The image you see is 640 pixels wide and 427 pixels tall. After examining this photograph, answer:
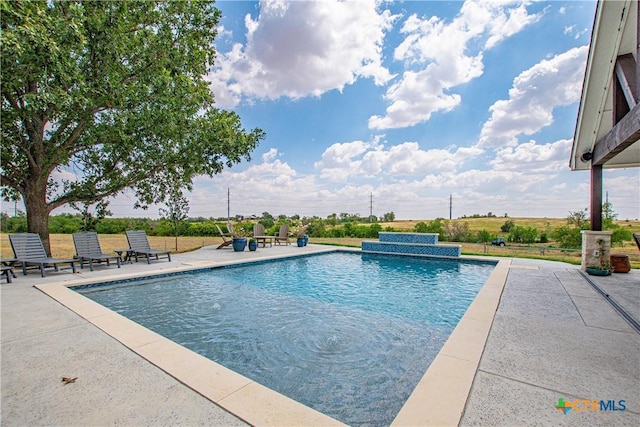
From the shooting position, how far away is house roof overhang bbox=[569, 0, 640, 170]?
5016 mm

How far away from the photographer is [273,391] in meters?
2.20

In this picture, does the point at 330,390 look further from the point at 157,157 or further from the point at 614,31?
the point at 157,157

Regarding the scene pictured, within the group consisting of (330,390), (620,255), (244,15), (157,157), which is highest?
(244,15)

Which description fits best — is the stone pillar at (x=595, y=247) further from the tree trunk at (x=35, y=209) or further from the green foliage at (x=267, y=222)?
the green foliage at (x=267, y=222)

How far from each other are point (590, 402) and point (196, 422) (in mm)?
2661

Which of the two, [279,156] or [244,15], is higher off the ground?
[244,15]

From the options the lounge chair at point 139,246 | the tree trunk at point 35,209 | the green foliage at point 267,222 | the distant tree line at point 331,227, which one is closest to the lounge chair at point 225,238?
the distant tree line at point 331,227

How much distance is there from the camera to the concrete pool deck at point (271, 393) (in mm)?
1910

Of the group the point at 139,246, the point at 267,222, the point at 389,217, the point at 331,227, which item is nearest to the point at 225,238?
the point at 139,246

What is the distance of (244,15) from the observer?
11758mm

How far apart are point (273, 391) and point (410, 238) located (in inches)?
421

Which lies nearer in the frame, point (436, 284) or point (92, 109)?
point (436, 284)

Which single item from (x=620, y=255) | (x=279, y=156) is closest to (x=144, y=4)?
(x=279, y=156)

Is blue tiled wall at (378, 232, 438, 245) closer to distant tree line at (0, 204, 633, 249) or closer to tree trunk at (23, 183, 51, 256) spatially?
distant tree line at (0, 204, 633, 249)
